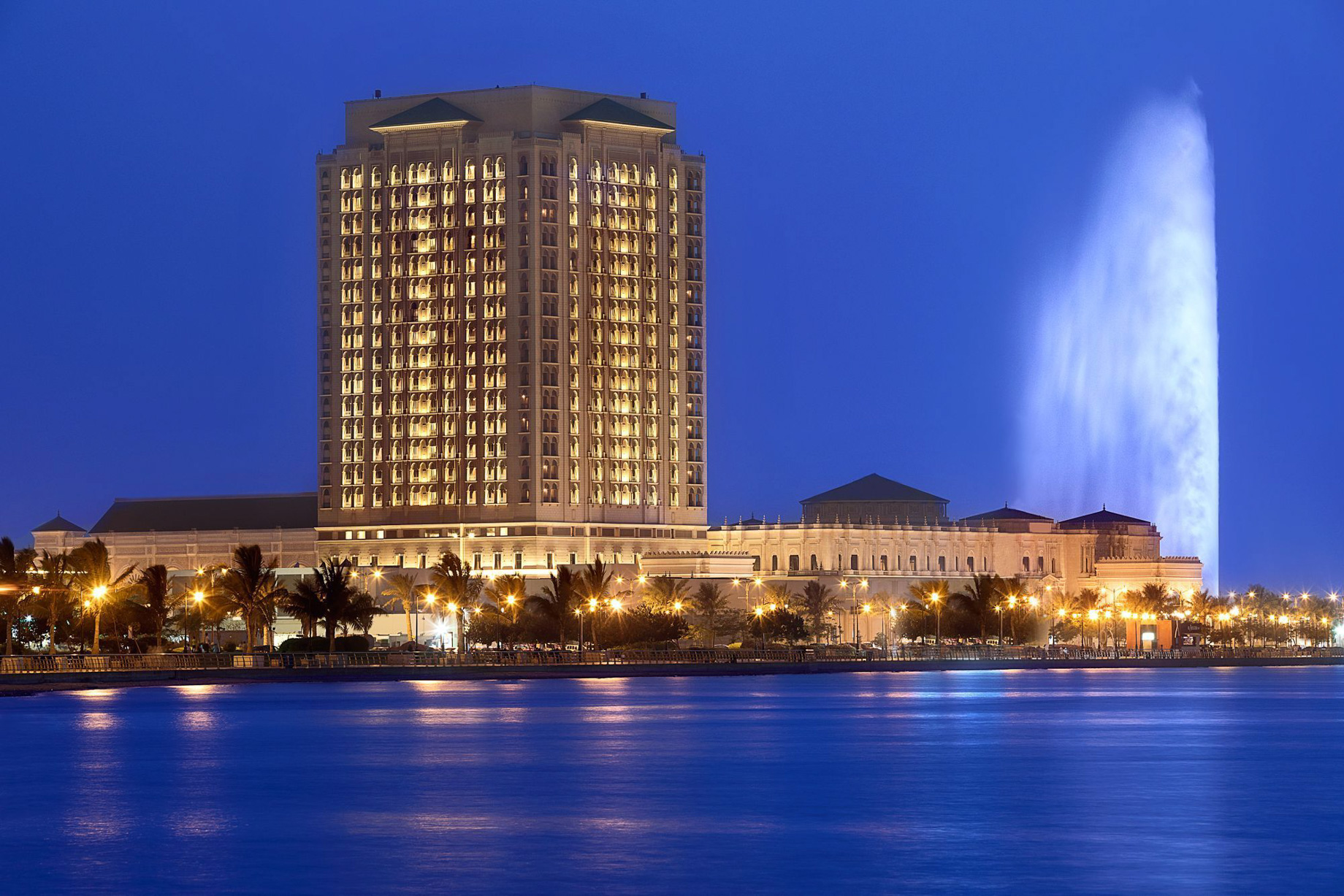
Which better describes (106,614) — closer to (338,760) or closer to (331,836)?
(338,760)

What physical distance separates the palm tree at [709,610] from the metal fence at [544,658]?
1452cm

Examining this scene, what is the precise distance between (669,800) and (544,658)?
104668 mm

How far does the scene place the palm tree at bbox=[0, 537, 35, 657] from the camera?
397ft

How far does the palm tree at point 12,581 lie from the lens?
12100 cm

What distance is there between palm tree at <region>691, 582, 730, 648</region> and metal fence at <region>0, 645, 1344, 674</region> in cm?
1452

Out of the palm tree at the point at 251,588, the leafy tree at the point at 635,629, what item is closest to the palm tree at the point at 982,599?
the leafy tree at the point at 635,629

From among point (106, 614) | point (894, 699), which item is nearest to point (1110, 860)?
point (894, 699)

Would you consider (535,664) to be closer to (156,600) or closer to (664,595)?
Answer: (156,600)

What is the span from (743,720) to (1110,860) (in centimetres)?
4463

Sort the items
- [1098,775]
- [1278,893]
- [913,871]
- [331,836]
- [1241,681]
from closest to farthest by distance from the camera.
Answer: [1278,893] < [913,871] < [331,836] < [1098,775] < [1241,681]

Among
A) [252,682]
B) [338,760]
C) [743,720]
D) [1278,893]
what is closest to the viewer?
[1278,893]

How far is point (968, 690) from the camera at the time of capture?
112 meters

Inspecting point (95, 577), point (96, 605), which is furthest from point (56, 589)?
point (95, 577)

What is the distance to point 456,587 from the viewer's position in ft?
548
